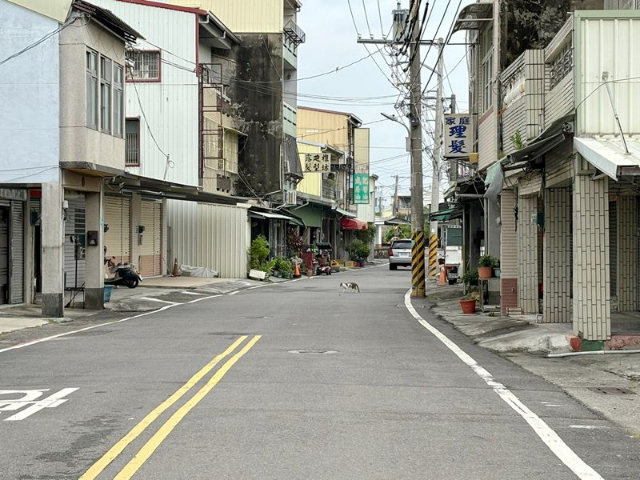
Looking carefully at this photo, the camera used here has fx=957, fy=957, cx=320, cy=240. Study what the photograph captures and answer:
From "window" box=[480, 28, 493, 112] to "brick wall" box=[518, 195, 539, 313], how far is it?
4036 mm

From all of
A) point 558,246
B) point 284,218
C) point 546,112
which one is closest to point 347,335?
point 558,246

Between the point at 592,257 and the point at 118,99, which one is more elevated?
the point at 118,99

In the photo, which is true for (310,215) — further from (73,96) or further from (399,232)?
(73,96)

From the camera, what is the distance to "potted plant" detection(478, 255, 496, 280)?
80.2 feet

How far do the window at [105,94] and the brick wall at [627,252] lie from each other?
12.8 metres

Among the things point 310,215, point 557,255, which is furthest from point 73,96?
point 310,215

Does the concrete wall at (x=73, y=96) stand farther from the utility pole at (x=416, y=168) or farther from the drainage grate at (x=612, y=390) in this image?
the drainage grate at (x=612, y=390)

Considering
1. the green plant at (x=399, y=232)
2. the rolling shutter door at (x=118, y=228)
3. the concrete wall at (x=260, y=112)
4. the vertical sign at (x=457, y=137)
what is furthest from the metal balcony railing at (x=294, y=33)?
the green plant at (x=399, y=232)

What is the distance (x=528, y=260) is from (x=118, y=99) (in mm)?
11720

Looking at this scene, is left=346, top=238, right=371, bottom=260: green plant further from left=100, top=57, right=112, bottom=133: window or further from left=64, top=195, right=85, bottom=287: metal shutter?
left=100, top=57, right=112, bottom=133: window

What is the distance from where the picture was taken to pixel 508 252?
2328 cm

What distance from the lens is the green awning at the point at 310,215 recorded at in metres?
64.9

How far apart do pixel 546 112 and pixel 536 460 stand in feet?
39.9

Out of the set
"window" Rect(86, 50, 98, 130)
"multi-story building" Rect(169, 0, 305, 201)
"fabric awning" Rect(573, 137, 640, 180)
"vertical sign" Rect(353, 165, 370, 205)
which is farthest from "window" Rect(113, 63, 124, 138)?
"vertical sign" Rect(353, 165, 370, 205)
